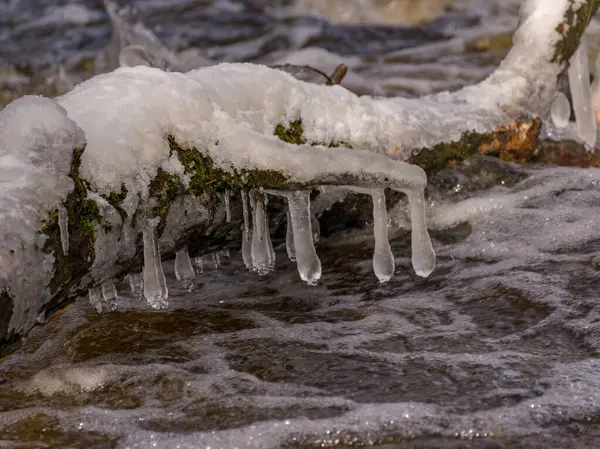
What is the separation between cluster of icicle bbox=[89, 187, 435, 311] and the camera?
3.20 metres

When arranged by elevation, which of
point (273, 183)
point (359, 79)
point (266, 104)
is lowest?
point (359, 79)

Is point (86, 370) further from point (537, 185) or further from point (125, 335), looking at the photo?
point (537, 185)

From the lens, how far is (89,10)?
14109mm

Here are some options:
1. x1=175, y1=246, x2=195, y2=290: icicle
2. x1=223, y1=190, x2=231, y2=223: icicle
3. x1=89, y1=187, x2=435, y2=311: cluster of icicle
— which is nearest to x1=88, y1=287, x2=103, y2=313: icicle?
x1=89, y1=187, x2=435, y2=311: cluster of icicle

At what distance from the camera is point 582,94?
525 cm

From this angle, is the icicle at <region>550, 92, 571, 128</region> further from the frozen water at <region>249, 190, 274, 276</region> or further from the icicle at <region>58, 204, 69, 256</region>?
the icicle at <region>58, 204, 69, 256</region>

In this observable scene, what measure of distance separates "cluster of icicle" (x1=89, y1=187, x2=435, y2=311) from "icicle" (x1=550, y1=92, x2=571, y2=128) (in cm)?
211

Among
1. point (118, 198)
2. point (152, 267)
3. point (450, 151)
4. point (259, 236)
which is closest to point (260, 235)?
point (259, 236)

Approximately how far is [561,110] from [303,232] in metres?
2.56

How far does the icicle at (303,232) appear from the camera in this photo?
332cm

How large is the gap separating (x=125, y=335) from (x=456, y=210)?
2.07m

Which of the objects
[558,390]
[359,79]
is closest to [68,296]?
[558,390]

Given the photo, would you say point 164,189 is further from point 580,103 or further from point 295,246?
point 580,103

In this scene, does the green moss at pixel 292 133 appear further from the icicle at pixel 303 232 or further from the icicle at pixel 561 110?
the icicle at pixel 561 110
